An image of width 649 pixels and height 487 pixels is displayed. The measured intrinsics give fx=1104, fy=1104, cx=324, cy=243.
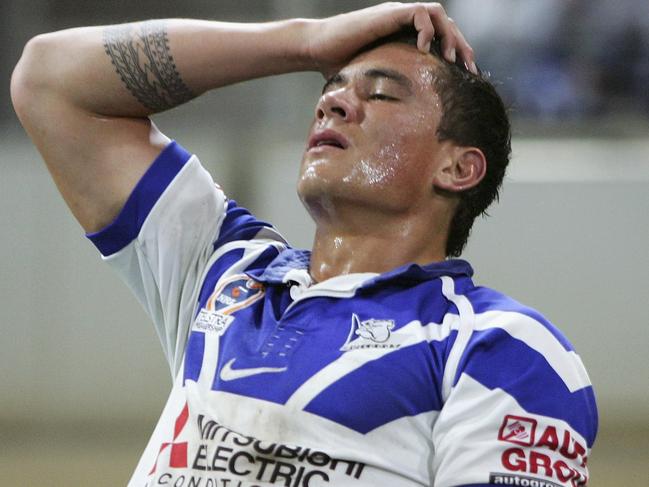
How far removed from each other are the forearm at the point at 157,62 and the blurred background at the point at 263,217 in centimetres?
319

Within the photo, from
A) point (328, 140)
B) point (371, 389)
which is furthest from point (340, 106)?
point (371, 389)

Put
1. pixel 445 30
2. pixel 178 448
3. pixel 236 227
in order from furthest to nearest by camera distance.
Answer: pixel 236 227 < pixel 445 30 < pixel 178 448

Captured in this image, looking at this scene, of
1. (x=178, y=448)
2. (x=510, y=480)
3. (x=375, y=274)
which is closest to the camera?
(x=510, y=480)

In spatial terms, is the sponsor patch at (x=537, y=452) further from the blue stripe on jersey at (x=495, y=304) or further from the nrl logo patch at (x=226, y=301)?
the nrl logo patch at (x=226, y=301)

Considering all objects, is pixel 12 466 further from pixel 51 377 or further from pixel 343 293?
pixel 343 293

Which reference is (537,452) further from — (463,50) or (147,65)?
(147,65)

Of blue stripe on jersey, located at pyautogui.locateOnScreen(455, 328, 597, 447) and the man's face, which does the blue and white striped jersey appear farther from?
the man's face

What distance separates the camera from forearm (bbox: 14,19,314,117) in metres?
2.33

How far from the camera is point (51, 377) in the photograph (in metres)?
5.60

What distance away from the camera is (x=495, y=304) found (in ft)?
6.74

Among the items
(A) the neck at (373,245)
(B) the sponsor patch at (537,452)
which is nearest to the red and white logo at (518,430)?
(B) the sponsor patch at (537,452)

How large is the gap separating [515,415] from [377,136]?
2.24 feet

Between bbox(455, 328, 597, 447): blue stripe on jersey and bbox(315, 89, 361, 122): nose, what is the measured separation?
578mm

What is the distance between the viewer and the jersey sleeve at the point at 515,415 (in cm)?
181
